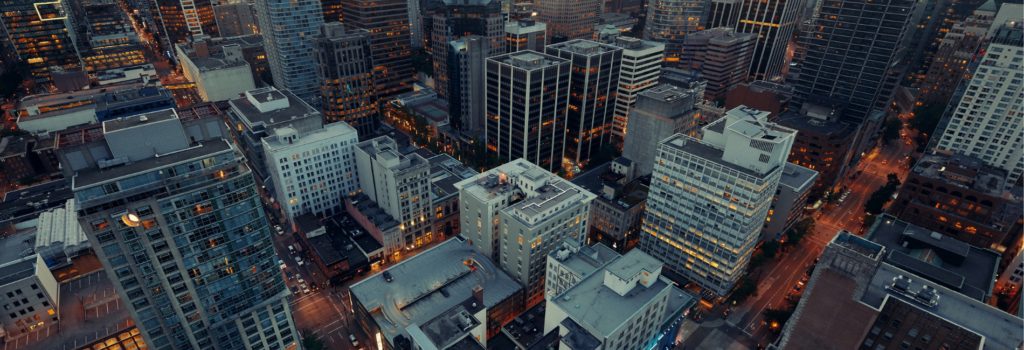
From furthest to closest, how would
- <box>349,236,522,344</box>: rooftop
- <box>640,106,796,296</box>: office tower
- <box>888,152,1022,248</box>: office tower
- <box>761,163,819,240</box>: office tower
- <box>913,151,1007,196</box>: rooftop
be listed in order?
<box>761,163,819,240</box>: office tower < <box>913,151,1007,196</box>: rooftop < <box>888,152,1022,248</box>: office tower < <box>640,106,796,296</box>: office tower < <box>349,236,522,344</box>: rooftop

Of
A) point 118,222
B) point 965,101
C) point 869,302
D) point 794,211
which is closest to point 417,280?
point 118,222

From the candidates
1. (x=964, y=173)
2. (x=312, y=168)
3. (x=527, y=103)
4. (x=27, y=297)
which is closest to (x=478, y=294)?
(x=312, y=168)

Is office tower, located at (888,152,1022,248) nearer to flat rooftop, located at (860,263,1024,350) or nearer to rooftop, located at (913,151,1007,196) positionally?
rooftop, located at (913,151,1007,196)

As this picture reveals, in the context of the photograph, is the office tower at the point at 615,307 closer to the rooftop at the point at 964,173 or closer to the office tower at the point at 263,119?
the office tower at the point at 263,119

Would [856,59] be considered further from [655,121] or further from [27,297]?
[27,297]

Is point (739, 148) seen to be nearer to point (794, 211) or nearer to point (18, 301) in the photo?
point (794, 211)

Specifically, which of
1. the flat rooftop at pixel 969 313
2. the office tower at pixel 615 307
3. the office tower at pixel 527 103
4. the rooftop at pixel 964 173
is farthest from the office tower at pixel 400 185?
the rooftop at pixel 964 173

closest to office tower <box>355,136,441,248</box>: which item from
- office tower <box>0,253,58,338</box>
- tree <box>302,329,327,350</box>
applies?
tree <box>302,329,327,350</box>
